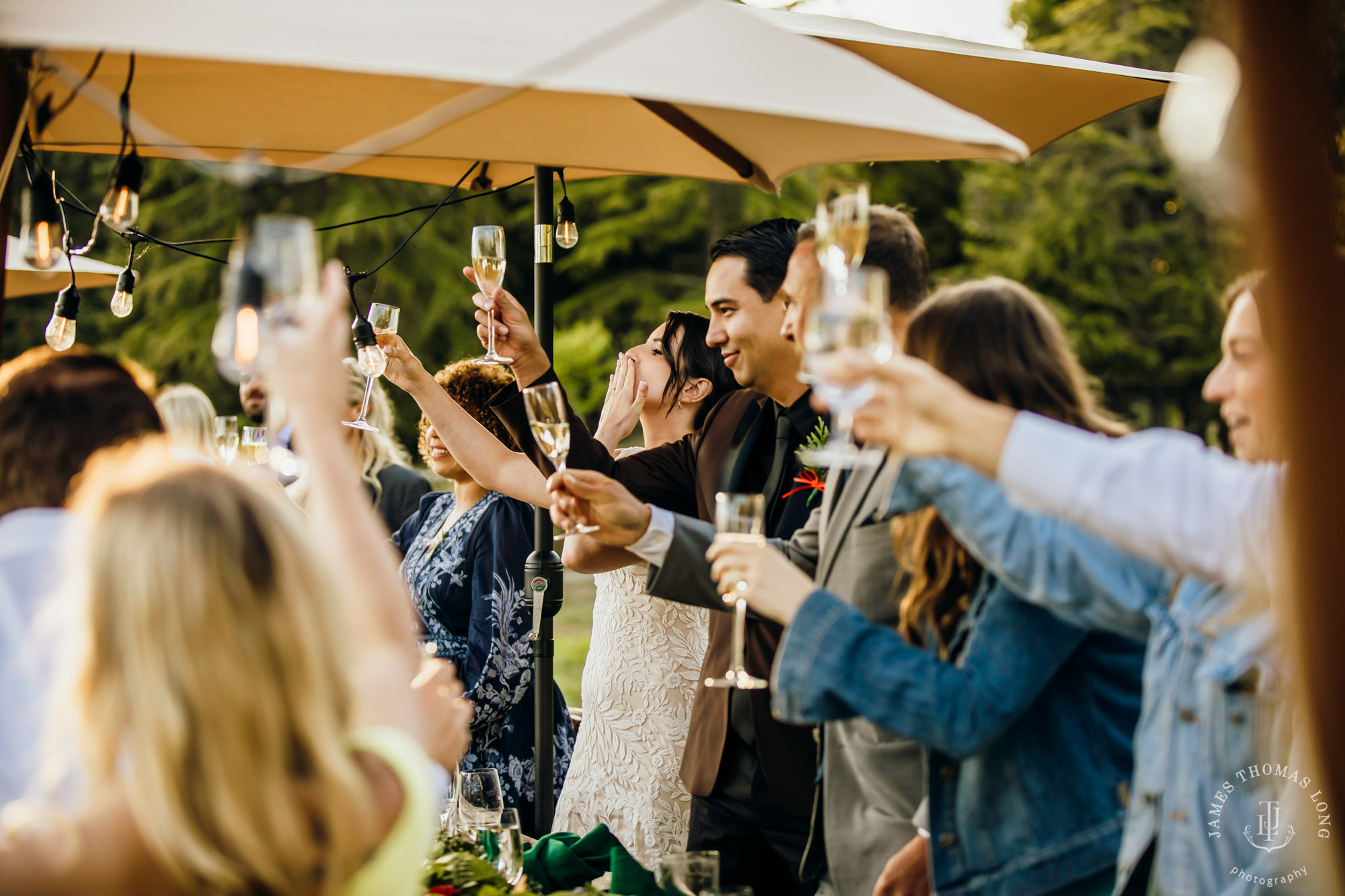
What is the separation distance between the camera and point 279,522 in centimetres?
134

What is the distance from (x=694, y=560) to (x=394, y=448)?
3.91m

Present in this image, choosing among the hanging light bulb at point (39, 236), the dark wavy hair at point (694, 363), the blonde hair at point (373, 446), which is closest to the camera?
the hanging light bulb at point (39, 236)

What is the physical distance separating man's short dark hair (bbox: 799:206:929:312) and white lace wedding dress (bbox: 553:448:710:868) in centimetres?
151

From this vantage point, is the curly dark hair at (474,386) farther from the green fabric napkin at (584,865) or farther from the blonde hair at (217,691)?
the blonde hair at (217,691)

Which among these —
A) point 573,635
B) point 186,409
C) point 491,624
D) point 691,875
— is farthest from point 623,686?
point 573,635

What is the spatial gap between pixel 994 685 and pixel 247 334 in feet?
4.35

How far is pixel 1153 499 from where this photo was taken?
1465 mm

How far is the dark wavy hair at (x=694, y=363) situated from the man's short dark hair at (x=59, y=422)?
8.31 feet

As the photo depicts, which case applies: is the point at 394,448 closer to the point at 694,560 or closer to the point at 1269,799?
the point at 694,560

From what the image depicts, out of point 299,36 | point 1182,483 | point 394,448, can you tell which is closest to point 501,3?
point 299,36

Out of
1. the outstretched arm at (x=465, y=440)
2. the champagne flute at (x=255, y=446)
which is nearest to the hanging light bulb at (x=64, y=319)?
the champagne flute at (x=255, y=446)

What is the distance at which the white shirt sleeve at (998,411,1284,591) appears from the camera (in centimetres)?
146

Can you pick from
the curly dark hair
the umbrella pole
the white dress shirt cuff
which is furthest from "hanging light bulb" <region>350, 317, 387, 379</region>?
the white dress shirt cuff

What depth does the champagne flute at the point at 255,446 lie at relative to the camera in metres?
3.69
